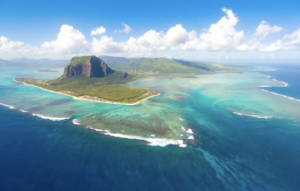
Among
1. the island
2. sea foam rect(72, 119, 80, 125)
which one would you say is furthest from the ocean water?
the island

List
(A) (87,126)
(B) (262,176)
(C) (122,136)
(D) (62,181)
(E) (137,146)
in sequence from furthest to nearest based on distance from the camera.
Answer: (A) (87,126) → (C) (122,136) → (E) (137,146) → (B) (262,176) → (D) (62,181)

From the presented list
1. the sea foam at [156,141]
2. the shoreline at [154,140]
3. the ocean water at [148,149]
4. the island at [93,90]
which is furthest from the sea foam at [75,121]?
the island at [93,90]

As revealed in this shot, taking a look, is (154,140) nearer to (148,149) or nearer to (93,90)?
(148,149)

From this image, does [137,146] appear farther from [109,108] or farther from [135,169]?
[109,108]

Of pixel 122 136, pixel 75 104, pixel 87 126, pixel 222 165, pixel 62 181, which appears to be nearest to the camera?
pixel 62 181

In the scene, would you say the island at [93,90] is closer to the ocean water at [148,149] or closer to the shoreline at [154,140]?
the ocean water at [148,149]

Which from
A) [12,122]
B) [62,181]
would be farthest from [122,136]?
[12,122]

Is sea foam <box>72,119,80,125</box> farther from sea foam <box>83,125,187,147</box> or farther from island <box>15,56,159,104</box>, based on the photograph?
island <box>15,56,159,104</box>

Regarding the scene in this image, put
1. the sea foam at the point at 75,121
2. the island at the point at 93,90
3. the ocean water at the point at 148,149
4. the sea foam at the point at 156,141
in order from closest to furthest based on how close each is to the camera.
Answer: the ocean water at the point at 148,149 < the sea foam at the point at 156,141 < the sea foam at the point at 75,121 < the island at the point at 93,90

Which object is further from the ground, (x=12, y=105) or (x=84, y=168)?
(x=12, y=105)
